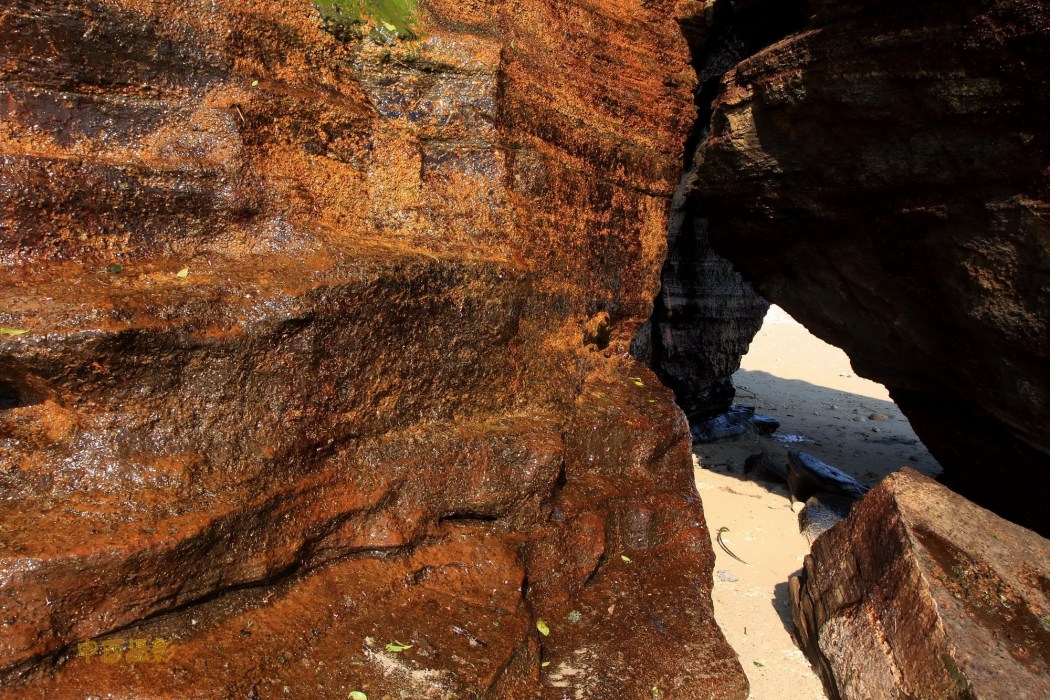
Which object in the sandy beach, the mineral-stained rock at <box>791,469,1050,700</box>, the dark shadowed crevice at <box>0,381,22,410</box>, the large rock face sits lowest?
the sandy beach

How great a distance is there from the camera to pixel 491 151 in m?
3.48

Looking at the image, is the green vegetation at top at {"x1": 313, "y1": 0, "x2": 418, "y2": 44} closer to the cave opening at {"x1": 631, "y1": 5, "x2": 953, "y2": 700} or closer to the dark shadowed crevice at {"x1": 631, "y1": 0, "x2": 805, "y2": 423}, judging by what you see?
the cave opening at {"x1": 631, "y1": 5, "x2": 953, "y2": 700}

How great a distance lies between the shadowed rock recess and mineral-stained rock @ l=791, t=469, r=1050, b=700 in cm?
79

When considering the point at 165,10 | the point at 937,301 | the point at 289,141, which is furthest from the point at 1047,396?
the point at 165,10

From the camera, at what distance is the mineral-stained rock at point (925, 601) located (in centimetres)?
285

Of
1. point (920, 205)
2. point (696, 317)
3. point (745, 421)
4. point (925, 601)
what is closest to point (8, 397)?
point (925, 601)

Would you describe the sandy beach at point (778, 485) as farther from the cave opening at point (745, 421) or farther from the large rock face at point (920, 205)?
the large rock face at point (920, 205)

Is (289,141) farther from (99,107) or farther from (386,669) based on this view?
(386,669)

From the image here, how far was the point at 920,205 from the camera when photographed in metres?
4.54

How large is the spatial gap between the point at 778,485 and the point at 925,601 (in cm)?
408

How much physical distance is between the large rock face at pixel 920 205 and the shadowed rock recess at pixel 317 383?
1.91 m

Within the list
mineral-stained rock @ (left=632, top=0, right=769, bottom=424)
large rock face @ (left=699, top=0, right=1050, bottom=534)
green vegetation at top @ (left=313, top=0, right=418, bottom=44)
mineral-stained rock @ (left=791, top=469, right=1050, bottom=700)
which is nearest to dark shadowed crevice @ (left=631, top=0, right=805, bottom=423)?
mineral-stained rock @ (left=632, top=0, right=769, bottom=424)

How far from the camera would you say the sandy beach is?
3.97 m

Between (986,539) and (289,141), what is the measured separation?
4.14 m
